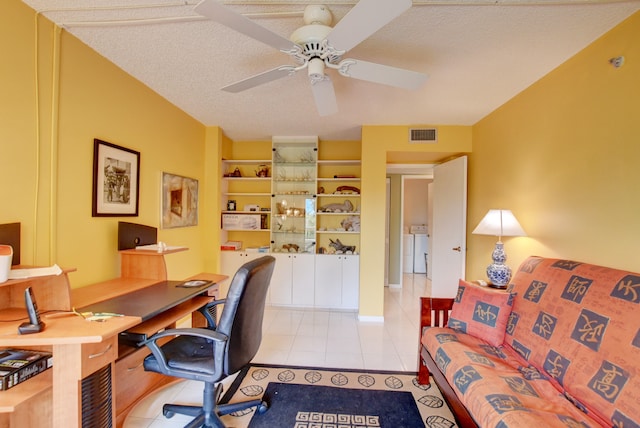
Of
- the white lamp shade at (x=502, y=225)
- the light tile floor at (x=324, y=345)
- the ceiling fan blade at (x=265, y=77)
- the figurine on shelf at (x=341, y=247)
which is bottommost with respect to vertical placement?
the light tile floor at (x=324, y=345)

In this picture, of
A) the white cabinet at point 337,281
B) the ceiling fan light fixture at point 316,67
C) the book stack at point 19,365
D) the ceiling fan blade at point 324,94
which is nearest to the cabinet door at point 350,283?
the white cabinet at point 337,281

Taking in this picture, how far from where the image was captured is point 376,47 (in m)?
1.81

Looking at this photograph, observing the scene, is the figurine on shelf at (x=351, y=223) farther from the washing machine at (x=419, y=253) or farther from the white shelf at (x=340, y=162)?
the washing machine at (x=419, y=253)

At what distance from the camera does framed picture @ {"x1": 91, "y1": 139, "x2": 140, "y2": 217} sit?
2016 mm

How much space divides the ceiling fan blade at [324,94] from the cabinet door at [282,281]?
Result: 2.26 m

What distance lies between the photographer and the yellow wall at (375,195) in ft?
11.0

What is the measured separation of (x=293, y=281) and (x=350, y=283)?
2.58 feet

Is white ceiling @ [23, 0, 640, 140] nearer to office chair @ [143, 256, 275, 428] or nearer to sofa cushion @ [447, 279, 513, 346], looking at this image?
office chair @ [143, 256, 275, 428]

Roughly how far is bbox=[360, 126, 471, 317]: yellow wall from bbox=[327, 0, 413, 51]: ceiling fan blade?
2026 mm

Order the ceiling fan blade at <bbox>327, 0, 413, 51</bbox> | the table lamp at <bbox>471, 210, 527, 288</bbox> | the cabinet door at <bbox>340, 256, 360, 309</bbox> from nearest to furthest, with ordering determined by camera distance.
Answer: the ceiling fan blade at <bbox>327, 0, 413, 51</bbox> → the table lamp at <bbox>471, 210, 527, 288</bbox> → the cabinet door at <bbox>340, 256, 360, 309</bbox>

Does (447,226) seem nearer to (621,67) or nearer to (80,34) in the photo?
(621,67)

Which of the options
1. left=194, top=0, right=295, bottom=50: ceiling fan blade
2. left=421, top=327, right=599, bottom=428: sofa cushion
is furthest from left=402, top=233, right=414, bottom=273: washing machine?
left=194, top=0, right=295, bottom=50: ceiling fan blade

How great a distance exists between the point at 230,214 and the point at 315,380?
102 inches

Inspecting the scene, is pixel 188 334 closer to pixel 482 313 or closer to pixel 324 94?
pixel 324 94
